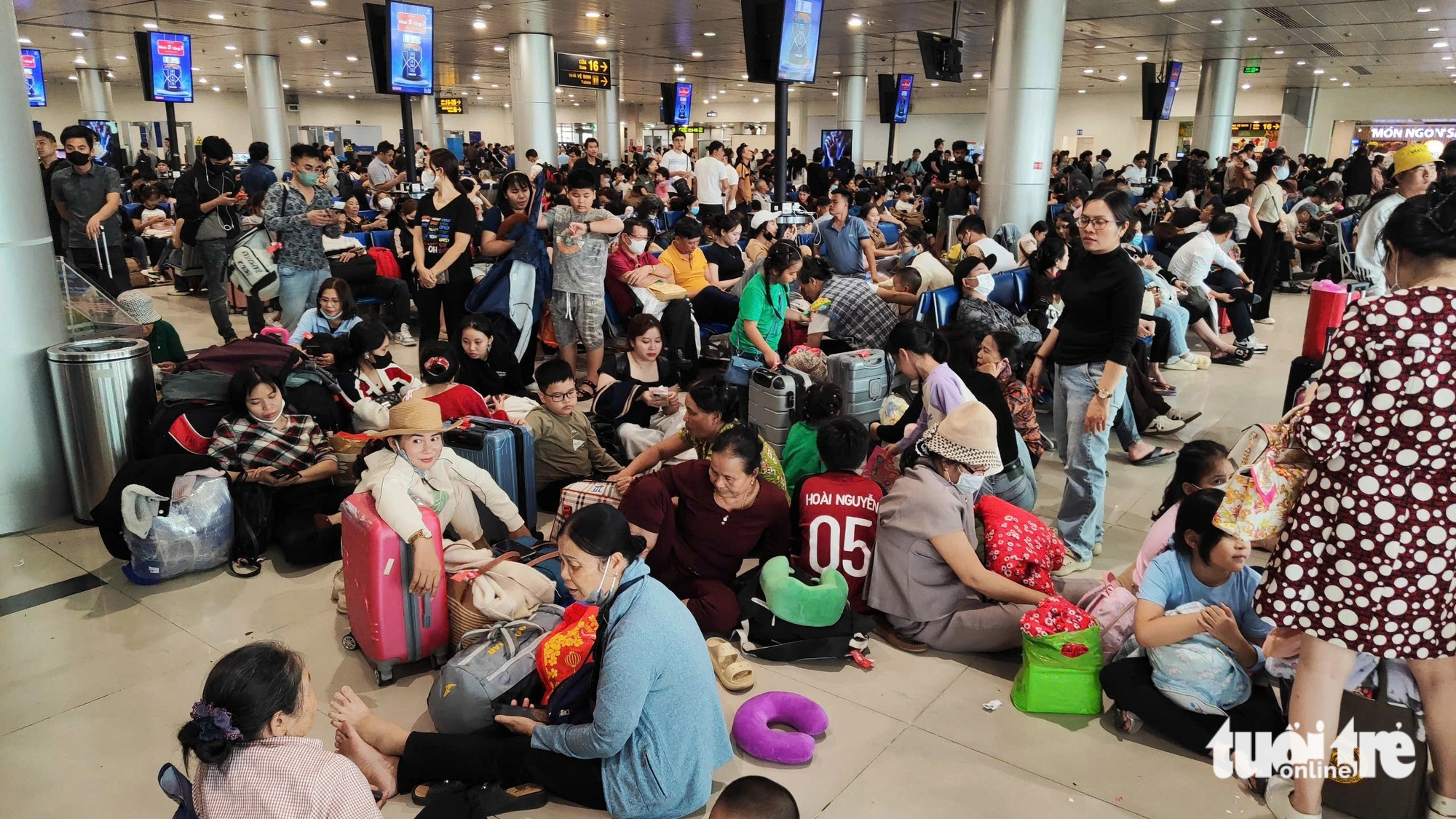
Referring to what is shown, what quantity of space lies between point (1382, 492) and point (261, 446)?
4.37 metres

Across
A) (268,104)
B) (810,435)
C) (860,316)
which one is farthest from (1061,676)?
(268,104)

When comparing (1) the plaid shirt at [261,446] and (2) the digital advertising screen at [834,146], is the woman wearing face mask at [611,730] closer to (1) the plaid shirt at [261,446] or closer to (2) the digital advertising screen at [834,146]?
(1) the plaid shirt at [261,446]

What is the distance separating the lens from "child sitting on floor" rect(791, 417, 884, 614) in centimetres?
390

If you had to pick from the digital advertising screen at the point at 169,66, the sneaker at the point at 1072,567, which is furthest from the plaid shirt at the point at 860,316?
the digital advertising screen at the point at 169,66

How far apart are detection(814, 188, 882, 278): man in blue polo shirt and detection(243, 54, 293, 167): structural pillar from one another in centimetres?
1619

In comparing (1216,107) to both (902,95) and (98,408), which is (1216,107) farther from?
(98,408)

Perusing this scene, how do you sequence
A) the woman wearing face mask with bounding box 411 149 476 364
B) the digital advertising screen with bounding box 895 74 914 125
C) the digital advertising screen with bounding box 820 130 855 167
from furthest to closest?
1. the digital advertising screen with bounding box 820 130 855 167
2. the digital advertising screen with bounding box 895 74 914 125
3. the woman wearing face mask with bounding box 411 149 476 364

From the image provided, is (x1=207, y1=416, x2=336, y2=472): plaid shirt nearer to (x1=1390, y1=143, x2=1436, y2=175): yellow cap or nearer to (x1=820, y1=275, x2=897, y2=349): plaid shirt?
(x1=820, y1=275, x2=897, y2=349): plaid shirt

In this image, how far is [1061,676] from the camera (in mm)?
3342

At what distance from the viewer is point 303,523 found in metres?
4.57

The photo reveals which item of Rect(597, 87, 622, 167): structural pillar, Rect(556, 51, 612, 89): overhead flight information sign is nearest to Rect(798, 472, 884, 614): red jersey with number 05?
Rect(556, 51, 612, 89): overhead flight information sign

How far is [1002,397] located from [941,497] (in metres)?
1.15

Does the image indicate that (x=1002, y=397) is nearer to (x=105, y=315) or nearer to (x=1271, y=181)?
(x=105, y=315)

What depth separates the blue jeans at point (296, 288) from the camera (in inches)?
293
